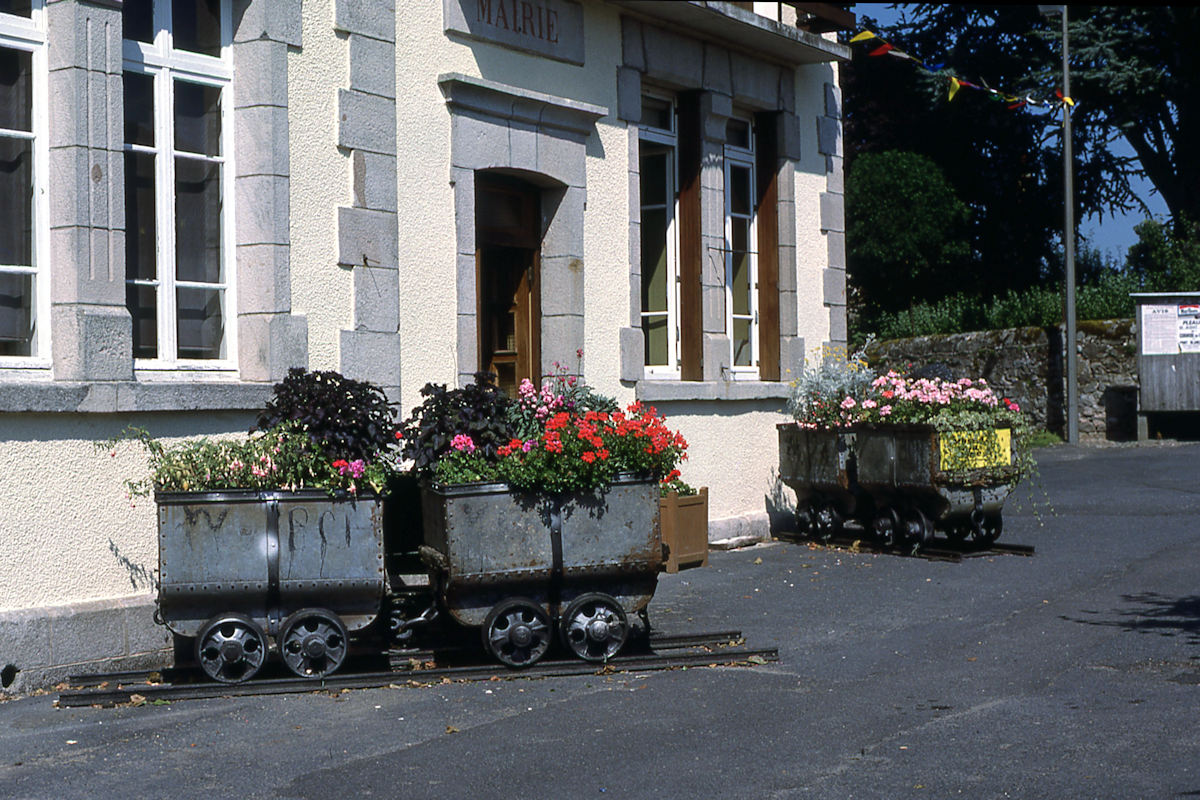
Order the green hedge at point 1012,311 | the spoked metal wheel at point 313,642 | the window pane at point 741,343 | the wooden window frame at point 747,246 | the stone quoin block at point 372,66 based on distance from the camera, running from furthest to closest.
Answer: the green hedge at point 1012,311
the window pane at point 741,343
the wooden window frame at point 747,246
the stone quoin block at point 372,66
the spoked metal wheel at point 313,642

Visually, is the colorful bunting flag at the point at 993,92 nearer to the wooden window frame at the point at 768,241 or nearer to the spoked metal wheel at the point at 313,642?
the wooden window frame at the point at 768,241

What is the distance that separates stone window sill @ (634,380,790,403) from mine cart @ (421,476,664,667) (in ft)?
12.8

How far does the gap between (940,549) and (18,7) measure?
25.4 feet

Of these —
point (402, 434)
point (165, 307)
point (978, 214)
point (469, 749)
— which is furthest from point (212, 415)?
point (978, 214)

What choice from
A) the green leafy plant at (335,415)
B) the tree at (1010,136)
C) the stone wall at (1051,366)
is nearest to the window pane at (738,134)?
the green leafy plant at (335,415)

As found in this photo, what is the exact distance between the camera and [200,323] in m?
7.96

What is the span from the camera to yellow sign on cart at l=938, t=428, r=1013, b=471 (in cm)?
1065

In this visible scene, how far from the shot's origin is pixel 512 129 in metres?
9.84

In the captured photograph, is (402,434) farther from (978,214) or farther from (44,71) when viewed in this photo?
(978,214)

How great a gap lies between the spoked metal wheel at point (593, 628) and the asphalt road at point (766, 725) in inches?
9.1

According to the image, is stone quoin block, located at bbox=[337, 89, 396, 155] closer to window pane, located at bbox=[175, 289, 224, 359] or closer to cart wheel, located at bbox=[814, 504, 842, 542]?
window pane, located at bbox=[175, 289, 224, 359]

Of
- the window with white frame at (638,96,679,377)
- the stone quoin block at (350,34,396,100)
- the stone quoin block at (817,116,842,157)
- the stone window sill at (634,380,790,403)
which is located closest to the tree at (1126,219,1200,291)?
the stone quoin block at (817,116,842,157)

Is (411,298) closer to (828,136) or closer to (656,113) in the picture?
(656,113)

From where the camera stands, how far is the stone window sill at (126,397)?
22.0 ft
